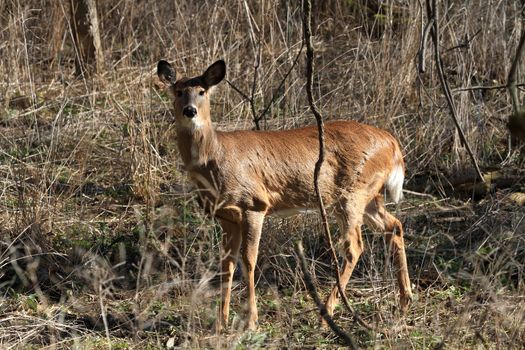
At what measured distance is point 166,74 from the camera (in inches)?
267

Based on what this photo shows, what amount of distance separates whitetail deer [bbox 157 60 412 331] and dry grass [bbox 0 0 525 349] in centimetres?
20

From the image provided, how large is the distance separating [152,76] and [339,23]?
2341 millimetres

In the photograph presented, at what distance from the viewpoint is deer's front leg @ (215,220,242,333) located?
602 cm

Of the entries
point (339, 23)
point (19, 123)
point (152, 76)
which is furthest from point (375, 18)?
point (19, 123)

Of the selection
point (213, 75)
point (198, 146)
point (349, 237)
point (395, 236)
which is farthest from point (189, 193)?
point (395, 236)

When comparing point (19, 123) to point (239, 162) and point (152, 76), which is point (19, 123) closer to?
point (152, 76)

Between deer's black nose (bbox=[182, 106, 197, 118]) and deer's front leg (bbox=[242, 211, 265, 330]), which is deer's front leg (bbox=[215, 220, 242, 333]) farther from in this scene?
deer's black nose (bbox=[182, 106, 197, 118])

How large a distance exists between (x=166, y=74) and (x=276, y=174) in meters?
1.07

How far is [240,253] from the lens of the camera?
21.7ft

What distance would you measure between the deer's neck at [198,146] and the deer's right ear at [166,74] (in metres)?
0.54

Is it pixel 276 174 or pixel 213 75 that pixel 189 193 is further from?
pixel 213 75

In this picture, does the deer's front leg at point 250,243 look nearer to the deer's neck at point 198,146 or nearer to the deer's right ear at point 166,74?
the deer's neck at point 198,146

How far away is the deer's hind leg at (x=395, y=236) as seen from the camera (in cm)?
631

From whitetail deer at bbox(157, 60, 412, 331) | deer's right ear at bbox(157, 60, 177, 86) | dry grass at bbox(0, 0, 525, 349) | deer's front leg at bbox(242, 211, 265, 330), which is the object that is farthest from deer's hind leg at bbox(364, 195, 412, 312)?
deer's right ear at bbox(157, 60, 177, 86)
